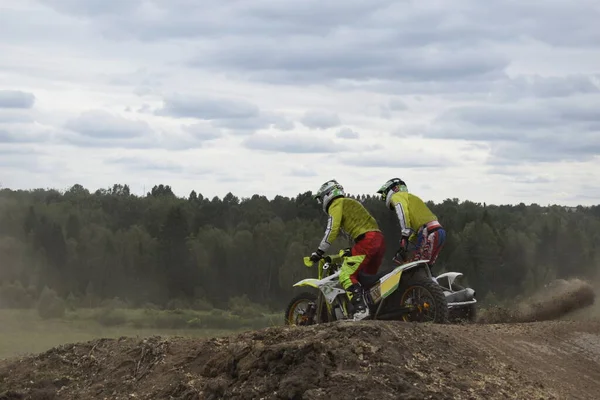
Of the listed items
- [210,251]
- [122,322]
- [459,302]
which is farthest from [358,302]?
[210,251]

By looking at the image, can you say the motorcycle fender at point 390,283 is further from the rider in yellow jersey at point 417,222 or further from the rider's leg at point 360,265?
the rider in yellow jersey at point 417,222

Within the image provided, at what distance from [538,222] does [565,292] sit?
53139 millimetres

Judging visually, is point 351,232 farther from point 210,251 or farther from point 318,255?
point 210,251

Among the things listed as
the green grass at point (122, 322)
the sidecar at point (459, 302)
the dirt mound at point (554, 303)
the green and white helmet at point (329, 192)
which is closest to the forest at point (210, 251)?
the green grass at point (122, 322)

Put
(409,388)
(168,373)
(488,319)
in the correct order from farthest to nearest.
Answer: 1. (488,319)
2. (168,373)
3. (409,388)

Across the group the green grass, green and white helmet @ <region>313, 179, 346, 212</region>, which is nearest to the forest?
the green grass

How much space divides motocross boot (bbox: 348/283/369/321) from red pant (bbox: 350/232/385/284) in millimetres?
298

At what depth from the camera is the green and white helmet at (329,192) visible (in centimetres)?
1397

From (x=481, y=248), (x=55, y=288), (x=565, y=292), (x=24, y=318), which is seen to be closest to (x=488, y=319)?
(x=565, y=292)

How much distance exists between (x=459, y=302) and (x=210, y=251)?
5951 centimetres

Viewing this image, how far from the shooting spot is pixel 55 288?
227 ft

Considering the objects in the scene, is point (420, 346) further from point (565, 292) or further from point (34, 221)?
point (34, 221)

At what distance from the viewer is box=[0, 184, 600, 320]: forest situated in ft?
199

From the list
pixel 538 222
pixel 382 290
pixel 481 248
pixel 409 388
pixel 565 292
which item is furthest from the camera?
pixel 538 222
